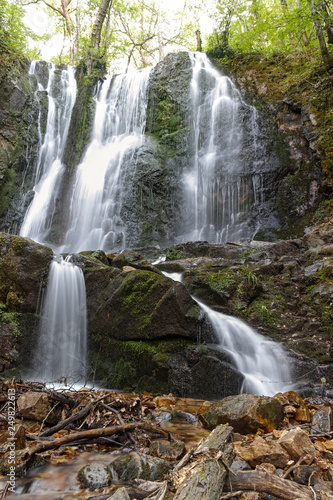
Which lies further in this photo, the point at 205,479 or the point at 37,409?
the point at 37,409

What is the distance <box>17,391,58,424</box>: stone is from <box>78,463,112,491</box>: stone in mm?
1078

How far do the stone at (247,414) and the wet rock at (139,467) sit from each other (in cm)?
124

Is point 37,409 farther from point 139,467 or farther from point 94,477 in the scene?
point 139,467

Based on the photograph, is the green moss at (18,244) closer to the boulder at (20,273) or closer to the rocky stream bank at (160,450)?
the boulder at (20,273)

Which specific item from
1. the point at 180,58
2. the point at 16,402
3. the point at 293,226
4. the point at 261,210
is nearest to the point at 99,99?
the point at 180,58

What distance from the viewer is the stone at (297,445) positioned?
7.75 ft

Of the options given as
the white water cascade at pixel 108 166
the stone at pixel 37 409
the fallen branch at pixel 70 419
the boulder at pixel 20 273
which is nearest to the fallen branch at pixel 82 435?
the fallen branch at pixel 70 419

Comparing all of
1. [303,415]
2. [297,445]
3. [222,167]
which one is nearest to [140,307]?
[303,415]

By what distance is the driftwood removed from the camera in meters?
1.73

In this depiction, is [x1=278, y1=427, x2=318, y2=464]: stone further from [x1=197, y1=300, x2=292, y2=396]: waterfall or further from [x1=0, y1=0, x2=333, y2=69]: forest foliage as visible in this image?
[x1=0, y1=0, x2=333, y2=69]: forest foliage

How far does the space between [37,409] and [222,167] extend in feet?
42.5

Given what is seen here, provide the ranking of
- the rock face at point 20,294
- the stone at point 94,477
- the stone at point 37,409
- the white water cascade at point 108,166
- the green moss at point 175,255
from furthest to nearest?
the white water cascade at point 108,166
the green moss at point 175,255
the rock face at point 20,294
the stone at point 37,409
the stone at point 94,477

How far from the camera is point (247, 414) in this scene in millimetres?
3416

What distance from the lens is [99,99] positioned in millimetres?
18453
